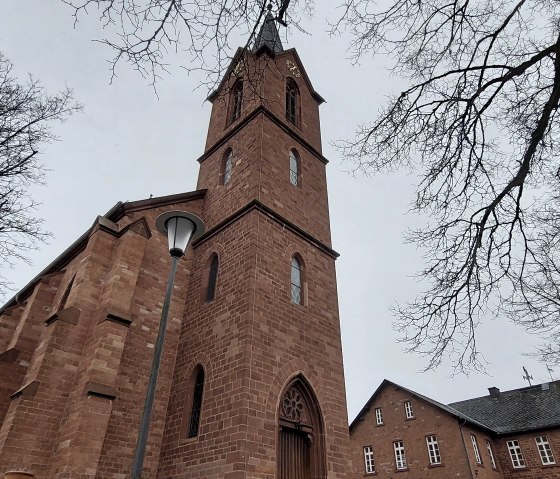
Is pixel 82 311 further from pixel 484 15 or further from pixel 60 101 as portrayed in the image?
pixel 484 15

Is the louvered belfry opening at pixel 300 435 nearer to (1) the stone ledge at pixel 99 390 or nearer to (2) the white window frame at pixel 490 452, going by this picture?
(1) the stone ledge at pixel 99 390

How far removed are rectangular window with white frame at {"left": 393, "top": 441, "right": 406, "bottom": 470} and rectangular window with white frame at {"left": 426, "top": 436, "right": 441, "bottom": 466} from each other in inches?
71.4

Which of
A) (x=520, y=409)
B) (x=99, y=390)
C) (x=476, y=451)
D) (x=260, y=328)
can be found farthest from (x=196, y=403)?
(x=520, y=409)

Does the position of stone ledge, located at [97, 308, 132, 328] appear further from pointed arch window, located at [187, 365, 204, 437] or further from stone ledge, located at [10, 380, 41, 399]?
pointed arch window, located at [187, 365, 204, 437]

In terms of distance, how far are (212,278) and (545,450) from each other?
76.3 ft

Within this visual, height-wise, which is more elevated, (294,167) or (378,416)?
(294,167)

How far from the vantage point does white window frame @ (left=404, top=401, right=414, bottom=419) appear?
85.5ft

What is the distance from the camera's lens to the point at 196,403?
32.8ft

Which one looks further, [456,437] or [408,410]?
[408,410]

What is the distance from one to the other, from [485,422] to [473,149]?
27.7m

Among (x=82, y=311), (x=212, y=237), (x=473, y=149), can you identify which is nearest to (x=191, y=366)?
(x=82, y=311)

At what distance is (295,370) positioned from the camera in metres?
10.1

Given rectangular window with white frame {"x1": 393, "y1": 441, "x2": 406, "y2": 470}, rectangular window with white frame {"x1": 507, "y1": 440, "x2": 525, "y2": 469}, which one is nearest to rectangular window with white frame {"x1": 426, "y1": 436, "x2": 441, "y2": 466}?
rectangular window with white frame {"x1": 393, "y1": 441, "x2": 406, "y2": 470}

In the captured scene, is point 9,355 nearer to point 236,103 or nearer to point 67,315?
point 67,315
